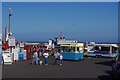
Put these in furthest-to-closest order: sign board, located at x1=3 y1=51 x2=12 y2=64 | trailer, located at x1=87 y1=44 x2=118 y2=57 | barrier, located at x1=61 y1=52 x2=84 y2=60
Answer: trailer, located at x1=87 y1=44 x2=118 y2=57, barrier, located at x1=61 y1=52 x2=84 y2=60, sign board, located at x1=3 y1=51 x2=12 y2=64

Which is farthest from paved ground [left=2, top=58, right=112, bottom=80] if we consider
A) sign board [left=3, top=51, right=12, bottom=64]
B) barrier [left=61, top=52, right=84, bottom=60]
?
barrier [left=61, top=52, right=84, bottom=60]

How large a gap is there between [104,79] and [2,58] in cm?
1510

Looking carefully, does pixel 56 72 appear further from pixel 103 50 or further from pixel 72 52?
pixel 103 50

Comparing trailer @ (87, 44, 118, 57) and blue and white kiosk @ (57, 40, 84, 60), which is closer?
blue and white kiosk @ (57, 40, 84, 60)

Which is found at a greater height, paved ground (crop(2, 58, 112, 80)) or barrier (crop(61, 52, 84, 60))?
barrier (crop(61, 52, 84, 60))

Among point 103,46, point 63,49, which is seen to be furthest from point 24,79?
point 103,46

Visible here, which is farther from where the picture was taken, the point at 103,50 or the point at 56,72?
the point at 103,50

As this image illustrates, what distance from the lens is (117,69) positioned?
51.5ft

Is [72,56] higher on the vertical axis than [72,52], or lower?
lower

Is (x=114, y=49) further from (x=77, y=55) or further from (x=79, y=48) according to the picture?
(x=77, y=55)

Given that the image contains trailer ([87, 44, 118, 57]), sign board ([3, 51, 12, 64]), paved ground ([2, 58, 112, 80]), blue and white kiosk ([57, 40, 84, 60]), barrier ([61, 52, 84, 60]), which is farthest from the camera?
trailer ([87, 44, 118, 57])

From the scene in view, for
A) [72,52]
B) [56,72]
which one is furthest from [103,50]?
[56,72]

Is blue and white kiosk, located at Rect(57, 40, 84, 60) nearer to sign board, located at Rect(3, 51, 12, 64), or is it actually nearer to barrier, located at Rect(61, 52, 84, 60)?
barrier, located at Rect(61, 52, 84, 60)

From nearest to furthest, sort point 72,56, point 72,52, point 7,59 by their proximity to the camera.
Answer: point 7,59 < point 72,56 < point 72,52
